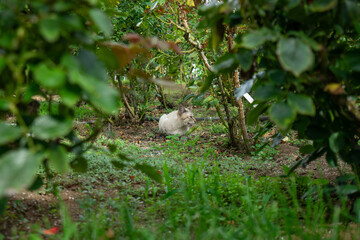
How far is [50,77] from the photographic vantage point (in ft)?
2.47

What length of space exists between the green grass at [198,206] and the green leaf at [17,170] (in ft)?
1.38

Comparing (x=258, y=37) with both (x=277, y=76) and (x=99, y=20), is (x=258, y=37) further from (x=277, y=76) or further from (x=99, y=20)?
(x=99, y=20)

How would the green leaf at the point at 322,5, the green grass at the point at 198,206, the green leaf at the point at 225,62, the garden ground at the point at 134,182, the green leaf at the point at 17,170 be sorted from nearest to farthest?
1. the green leaf at the point at 17,170
2. the green leaf at the point at 322,5
3. the green leaf at the point at 225,62
4. the green grass at the point at 198,206
5. the garden ground at the point at 134,182

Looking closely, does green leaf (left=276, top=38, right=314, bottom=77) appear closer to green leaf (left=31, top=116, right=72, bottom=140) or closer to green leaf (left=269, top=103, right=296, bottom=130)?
green leaf (left=269, top=103, right=296, bottom=130)

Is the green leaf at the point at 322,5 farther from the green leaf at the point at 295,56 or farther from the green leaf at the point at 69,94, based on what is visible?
the green leaf at the point at 69,94

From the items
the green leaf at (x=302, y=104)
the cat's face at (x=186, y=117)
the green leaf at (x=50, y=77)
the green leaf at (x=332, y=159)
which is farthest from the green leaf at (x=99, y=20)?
the cat's face at (x=186, y=117)

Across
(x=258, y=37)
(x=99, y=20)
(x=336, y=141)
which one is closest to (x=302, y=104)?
(x=258, y=37)

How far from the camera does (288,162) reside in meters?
3.12

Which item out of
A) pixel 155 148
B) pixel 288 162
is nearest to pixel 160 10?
pixel 155 148

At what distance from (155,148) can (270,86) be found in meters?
2.87

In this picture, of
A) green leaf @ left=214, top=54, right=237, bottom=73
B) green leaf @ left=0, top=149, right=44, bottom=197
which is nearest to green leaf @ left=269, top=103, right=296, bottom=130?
green leaf @ left=214, top=54, right=237, bottom=73

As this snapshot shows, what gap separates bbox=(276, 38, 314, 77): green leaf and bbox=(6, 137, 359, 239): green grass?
1.73ft

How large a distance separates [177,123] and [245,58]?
3.73 m

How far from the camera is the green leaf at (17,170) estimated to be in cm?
69
